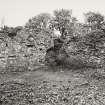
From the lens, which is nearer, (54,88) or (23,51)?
(54,88)

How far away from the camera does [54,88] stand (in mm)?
9492

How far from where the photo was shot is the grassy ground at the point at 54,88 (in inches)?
309

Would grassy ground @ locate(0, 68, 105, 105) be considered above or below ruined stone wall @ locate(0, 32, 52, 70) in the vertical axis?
below

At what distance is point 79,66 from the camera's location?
1365 centimetres

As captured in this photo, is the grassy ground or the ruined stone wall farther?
the ruined stone wall

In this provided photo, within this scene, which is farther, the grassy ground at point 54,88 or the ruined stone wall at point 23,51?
the ruined stone wall at point 23,51

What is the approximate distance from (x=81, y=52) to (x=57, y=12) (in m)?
11.1

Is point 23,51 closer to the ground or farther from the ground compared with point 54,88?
farther from the ground

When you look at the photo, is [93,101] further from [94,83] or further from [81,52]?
[81,52]

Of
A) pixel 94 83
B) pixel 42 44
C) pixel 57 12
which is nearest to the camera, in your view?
pixel 94 83

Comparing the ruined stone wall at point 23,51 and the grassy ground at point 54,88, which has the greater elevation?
the ruined stone wall at point 23,51

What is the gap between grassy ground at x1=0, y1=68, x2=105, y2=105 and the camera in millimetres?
7848

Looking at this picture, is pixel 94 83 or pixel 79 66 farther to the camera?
pixel 79 66

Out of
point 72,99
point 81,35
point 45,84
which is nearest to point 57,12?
point 81,35
